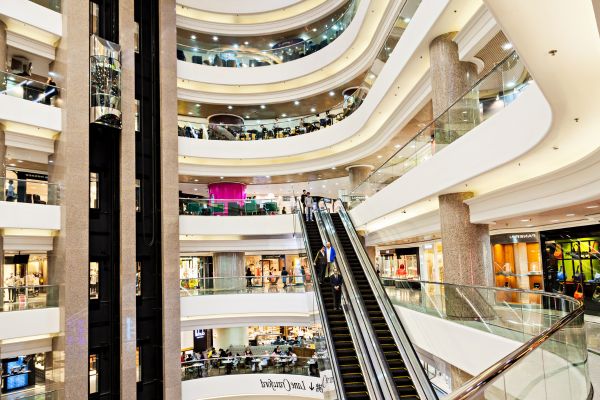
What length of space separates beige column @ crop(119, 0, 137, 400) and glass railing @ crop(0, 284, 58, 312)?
201 cm

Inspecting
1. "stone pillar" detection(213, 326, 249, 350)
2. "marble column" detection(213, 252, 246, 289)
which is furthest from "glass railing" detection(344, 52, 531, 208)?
"stone pillar" detection(213, 326, 249, 350)

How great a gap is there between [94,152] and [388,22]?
10.7m

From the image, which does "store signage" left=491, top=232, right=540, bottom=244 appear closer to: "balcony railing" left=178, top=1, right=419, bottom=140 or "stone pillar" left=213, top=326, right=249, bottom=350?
"balcony railing" left=178, top=1, right=419, bottom=140

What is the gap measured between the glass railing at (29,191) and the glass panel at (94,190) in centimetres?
129

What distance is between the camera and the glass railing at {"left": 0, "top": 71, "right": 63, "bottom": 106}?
12.7m

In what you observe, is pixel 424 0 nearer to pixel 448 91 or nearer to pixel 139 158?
pixel 448 91

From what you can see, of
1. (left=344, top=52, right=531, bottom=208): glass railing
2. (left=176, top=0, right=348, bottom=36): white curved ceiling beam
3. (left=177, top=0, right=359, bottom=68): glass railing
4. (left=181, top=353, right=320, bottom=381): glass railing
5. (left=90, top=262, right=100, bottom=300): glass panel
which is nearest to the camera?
(left=344, top=52, right=531, bottom=208): glass railing

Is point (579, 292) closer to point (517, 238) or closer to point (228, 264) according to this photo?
point (517, 238)

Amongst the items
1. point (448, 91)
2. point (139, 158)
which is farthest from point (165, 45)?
point (448, 91)

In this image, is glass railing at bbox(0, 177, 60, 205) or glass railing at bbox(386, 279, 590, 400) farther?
glass railing at bbox(0, 177, 60, 205)

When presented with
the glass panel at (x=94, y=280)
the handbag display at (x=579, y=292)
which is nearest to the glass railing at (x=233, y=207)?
the glass panel at (x=94, y=280)

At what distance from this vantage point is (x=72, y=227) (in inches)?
532

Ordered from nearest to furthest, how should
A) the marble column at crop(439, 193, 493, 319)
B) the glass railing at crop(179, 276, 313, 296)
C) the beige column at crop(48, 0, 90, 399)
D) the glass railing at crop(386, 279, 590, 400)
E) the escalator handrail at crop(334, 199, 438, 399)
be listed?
the glass railing at crop(386, 279, 590, 400), the escalator handrail at crop(334, 199, 438, 399), the marble column at crop(439, 193, 493, 319), the beige column at crop(48, 0, 90, 399), the glass railing at crop(179, 276, 313, 296)

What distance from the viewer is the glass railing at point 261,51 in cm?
2238
